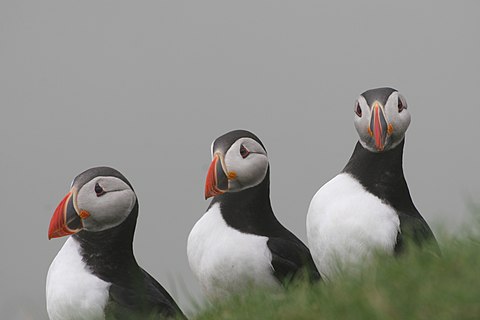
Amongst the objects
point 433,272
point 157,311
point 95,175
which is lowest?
point 157,311

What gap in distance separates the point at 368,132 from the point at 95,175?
1811 millimetres

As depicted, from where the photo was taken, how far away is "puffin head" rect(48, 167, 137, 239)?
593cm

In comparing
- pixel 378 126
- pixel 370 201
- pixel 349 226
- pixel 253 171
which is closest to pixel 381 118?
pixel 378 126

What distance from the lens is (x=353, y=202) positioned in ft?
20.3

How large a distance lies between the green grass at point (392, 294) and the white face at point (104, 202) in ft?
3.34

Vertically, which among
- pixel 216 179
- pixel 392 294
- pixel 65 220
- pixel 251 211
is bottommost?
pixel 392 294

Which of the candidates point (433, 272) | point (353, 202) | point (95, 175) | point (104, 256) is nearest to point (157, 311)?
point (104, 256)

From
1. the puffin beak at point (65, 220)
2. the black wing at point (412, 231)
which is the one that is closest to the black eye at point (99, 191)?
the puffin beak at point (65, 220)

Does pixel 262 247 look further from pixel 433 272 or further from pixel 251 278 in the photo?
pixel 433 272

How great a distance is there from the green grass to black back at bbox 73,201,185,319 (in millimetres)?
Answer: 580

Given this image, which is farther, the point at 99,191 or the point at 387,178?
the point at 387,178

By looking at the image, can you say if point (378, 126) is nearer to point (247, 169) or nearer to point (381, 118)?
point (381, 118)

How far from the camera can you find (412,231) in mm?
6055

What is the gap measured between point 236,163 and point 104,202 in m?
0.96
